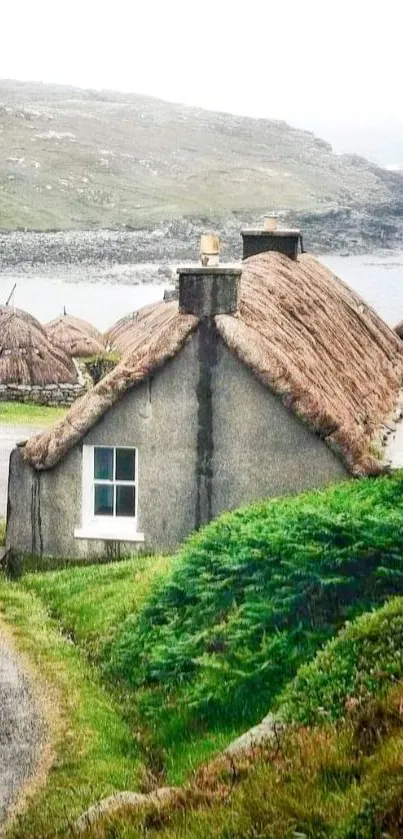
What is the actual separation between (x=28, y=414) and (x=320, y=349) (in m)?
18.1

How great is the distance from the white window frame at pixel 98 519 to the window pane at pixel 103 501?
3.0 inches

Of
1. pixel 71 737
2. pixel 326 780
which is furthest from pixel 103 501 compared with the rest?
pixel 326 780

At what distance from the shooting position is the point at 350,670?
970cm

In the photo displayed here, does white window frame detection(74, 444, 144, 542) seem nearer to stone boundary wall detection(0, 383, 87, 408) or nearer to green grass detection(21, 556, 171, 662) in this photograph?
green grass detection(21, 556, 171, 662)

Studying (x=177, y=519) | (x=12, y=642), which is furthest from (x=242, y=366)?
(x=12, y=642)

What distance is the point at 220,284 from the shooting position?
57.7 ft

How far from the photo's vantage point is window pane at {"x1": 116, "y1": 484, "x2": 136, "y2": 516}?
59.1ft

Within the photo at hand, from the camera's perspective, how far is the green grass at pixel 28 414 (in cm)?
3488

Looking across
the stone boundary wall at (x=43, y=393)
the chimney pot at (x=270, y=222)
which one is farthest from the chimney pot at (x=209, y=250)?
the stone boundary wall at (x=43, y=393)

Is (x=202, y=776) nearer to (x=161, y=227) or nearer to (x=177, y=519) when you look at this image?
(x=177, y=519)

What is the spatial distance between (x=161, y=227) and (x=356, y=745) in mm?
132604

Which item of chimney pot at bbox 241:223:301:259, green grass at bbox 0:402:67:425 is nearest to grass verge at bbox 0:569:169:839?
chimney pot at bbox 241:223:301:259

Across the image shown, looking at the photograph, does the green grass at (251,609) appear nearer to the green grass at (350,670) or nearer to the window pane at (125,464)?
the green grass at (350,670)

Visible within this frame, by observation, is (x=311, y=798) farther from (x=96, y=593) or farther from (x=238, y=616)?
(x=96, y=593)
